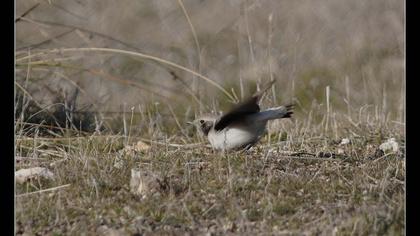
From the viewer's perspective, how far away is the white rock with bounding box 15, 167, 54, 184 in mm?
5477

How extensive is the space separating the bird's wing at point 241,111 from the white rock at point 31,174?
1.23 meters

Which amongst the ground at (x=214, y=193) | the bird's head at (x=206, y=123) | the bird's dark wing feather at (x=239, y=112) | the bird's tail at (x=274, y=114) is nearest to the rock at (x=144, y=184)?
the ground at (x=214, y=193)

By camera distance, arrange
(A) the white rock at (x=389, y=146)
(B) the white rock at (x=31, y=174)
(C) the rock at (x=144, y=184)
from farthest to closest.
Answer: (A) the white rock at (x=389, y=146), (B) the white rock at (x=31, y=174), (C) the rock at (x=144, y=184)

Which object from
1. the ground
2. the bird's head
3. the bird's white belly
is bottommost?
the ground

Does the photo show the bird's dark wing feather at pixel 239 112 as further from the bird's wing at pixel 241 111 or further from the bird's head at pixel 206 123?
the bird's head at pixel 206 123

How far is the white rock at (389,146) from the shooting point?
6586mm

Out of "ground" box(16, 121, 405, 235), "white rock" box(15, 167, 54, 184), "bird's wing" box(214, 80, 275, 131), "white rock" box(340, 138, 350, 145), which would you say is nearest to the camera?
"ground" box(16, 121, 405, 235)

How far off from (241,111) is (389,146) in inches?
55.5

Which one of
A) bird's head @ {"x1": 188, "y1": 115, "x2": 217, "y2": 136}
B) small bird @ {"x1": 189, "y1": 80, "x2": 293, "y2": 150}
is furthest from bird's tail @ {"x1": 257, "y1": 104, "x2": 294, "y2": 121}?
bird's head @ {"x1": 188, "y1": 115, "x2": 217, "y2": 136}

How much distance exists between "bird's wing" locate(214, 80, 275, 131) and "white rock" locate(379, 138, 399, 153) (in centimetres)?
121

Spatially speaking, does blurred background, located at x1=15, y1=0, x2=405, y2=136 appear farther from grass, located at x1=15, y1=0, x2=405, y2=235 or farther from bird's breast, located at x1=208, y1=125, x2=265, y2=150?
bird's breast, located at x1=208, y1=125, x2=265, y2=150
